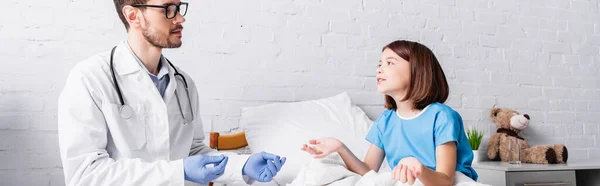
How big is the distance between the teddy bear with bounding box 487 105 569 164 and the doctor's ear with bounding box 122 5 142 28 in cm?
202

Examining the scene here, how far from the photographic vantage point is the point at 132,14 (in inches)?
72.9

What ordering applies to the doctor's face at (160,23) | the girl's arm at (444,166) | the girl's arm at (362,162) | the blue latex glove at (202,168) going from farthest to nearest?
the doctor's face at (160,23) → the girl's arm at (362,162) → the blue latex glove at (202,168) → the girl's arm at (444,166)

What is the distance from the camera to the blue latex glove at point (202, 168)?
61.4 inches

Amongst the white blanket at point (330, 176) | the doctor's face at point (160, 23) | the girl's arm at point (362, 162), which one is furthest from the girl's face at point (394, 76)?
the doctor's face at point (160, 23)

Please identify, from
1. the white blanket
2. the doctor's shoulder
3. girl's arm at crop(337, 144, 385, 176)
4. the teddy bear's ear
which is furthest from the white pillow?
the teddy bear's ear

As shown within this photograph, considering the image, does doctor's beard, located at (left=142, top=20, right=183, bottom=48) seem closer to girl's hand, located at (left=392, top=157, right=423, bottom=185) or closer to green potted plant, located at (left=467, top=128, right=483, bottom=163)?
girl's hand, located at (left=392, top=157, right=423, bottom=185)

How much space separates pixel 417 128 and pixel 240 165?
22.4 inches

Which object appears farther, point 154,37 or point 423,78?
point 154,37

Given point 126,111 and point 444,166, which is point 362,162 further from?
point 126,111

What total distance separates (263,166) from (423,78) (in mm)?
569

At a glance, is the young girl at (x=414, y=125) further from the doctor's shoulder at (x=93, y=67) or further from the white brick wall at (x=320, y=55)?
the white brick wall at (x=320, y=55)

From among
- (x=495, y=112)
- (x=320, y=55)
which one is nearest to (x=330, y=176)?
(x=320, y=55)

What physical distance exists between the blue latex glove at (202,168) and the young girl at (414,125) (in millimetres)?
254

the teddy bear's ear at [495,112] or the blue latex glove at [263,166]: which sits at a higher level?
the blue latex glove at [263,166]
